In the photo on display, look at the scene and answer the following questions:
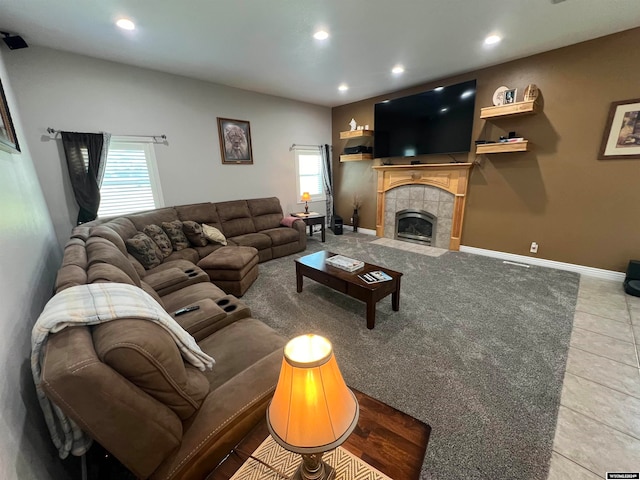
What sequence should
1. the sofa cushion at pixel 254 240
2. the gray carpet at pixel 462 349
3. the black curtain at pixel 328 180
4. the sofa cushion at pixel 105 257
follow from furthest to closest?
the black curtain at pixel 328 180, the sofa cushion at pixel 254 240, the sofa cushion at pixel 105 257, the gray carpet at pixel 462 349

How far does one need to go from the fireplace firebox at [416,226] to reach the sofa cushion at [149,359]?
15.3 feet

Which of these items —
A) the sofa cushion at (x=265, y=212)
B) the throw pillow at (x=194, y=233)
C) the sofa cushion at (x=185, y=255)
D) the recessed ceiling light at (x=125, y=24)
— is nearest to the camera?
the recessed ceiling light at (x=125, y=24)

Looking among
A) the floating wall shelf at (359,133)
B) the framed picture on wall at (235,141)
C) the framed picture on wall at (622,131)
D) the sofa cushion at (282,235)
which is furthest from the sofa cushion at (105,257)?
the framed picture on wall at (622,131)

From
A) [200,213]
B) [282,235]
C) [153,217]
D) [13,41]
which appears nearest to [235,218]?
[200,213]

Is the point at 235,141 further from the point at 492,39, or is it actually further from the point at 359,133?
the point at 492,39

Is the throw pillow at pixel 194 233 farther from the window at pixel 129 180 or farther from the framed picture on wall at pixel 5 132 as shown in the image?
the framed picture on wall at pixel 5 132

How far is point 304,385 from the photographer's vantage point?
581 millimetres

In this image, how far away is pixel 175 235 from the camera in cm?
347

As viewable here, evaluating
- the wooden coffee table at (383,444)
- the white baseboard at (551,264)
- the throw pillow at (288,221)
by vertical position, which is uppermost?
the throw pillow at (288,221)

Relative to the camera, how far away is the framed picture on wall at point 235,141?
4375 millimetres

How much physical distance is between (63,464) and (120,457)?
24.3 inches

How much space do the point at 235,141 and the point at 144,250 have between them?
8.33 feet

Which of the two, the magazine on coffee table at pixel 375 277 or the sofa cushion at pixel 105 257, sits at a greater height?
the sofa cushion at pixel 105 257

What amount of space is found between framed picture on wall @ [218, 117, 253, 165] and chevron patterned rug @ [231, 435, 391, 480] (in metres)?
4.40
